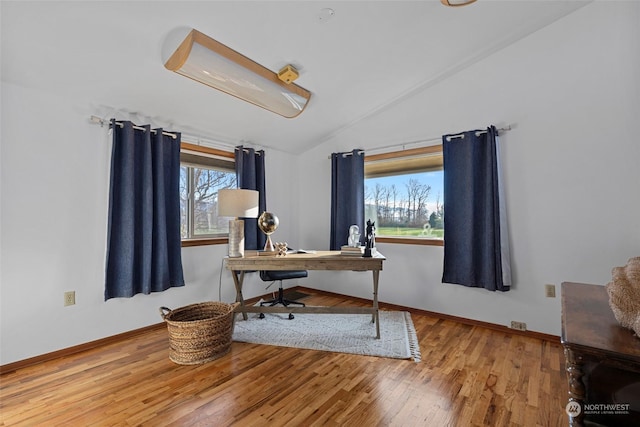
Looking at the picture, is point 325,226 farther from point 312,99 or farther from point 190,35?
point 190,35

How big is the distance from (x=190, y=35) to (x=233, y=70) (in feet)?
1.35

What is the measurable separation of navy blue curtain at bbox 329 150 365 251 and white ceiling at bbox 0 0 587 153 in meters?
0.76

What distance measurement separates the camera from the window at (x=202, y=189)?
3299 mm

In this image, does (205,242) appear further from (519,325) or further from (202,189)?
(519,325)

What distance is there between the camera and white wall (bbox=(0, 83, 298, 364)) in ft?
7.01

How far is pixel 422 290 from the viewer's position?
342 centimetres

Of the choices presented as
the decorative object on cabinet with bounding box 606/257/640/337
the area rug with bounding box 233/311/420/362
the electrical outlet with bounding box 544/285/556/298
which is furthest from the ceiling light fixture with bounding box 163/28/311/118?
the electrical outlet with bounding box 544/285/556/298

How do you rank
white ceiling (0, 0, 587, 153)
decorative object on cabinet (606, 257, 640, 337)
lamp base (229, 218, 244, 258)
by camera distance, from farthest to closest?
lamp base (229, 218, 244, 258), white ceiling (0, 0, 587, 153), decorative object on cabinet (606, 257, 640, 337)

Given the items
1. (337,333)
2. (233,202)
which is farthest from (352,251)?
(233,202)

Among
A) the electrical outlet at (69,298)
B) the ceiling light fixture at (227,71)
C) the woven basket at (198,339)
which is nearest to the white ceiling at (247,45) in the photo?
the ceiling light fixture at (227,71)

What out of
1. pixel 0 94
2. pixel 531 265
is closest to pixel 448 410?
pixel 531 265

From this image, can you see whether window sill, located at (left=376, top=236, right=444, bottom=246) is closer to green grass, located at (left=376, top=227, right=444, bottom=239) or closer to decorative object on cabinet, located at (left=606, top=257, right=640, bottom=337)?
green grass, located at (left=376, top=227, right=444, bottom=239)

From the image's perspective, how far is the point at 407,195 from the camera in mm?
3693

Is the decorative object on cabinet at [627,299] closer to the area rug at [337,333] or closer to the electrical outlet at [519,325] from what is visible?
the area rug at [337,333]
